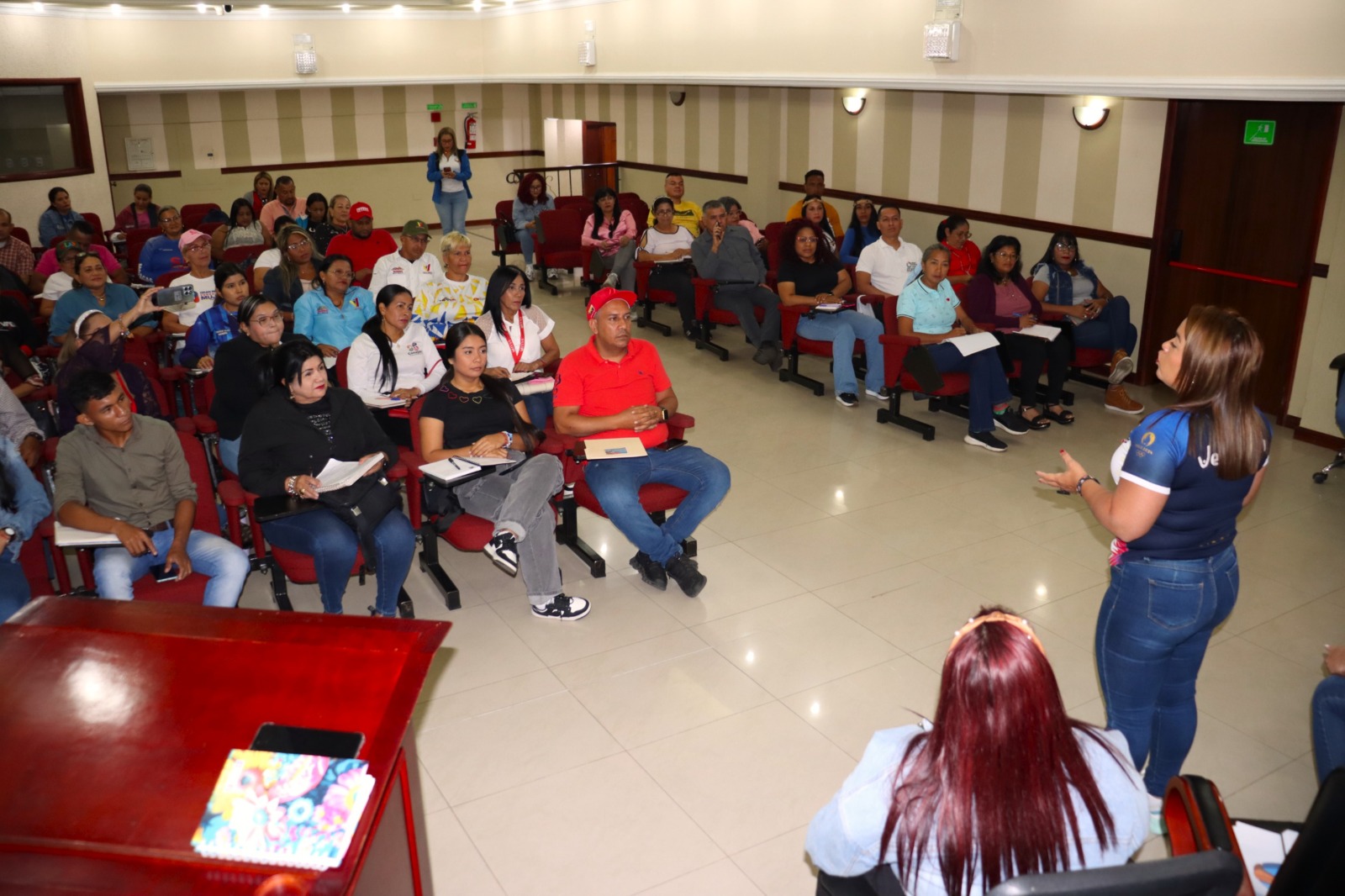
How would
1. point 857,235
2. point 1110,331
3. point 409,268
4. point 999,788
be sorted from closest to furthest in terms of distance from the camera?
1. point 999,788
2. point 409,268
3. point 1110,331
4. point 857,235

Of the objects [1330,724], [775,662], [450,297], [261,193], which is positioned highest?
[261,193]

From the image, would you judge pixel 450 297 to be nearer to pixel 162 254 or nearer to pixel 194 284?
pixel 194 284

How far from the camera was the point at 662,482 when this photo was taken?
16.1ft

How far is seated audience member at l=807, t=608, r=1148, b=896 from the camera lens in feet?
5.86

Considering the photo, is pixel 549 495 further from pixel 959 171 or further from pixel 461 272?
pixel 959 171

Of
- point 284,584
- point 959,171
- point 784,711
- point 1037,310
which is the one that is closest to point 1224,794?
point 784,711

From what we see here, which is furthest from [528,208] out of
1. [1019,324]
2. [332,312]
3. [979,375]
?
[979,375]

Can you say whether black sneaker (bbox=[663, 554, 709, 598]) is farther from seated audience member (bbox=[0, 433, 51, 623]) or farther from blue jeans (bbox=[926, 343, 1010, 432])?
blue jeans (bbox=[926, 343, 1010, 432])

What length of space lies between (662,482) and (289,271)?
4001mm

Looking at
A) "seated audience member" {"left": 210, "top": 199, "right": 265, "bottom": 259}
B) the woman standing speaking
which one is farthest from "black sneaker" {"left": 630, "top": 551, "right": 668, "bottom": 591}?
the woman standing speaking

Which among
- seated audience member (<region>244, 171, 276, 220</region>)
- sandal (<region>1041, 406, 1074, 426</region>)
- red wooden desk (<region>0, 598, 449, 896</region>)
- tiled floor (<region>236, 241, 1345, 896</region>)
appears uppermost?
seated audience member (<region>244, 171, 276, 220</region>)

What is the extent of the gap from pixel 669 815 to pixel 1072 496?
3551 mm

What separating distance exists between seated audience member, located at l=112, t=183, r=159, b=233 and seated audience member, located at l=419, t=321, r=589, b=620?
27.6ft

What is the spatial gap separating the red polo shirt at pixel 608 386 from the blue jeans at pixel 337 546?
1015 millimetres
